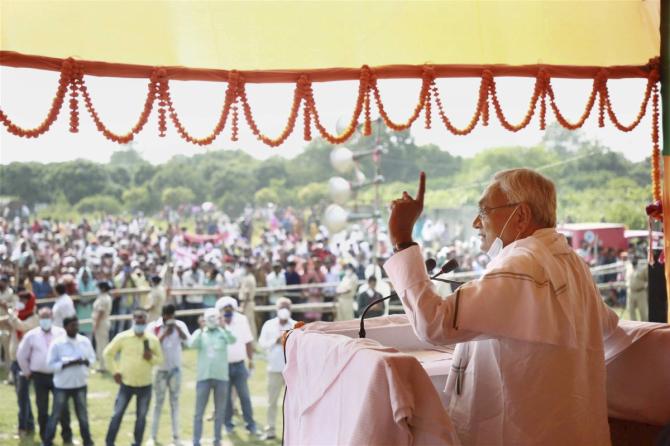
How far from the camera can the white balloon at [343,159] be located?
8.58 meters

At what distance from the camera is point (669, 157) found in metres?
3.94

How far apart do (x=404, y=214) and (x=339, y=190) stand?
22.9 ft

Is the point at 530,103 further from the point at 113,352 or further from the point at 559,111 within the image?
the point at 113,352

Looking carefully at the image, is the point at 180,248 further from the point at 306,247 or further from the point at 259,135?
the point at 259,135

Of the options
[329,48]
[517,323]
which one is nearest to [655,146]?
[329,48]

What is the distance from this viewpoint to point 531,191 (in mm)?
1784

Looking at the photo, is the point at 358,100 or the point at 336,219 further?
the point at 336,219

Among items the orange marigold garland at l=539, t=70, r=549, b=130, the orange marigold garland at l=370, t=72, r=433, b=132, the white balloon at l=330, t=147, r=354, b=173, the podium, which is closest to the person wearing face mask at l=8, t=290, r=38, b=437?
the white balloon at l=330, t=147, r=354, b=173

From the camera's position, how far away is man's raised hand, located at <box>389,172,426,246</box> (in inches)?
66.4

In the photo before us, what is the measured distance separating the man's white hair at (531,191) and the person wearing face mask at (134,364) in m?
4.30

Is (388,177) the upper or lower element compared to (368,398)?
upper

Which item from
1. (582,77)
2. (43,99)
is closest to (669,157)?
(582,77)

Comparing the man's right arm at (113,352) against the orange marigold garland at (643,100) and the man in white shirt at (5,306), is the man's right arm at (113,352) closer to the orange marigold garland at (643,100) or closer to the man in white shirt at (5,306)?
the man in white shirt at (5,306)

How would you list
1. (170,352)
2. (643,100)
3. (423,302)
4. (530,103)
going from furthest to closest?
(170,352), (643,100), (530,103), (423,302)
